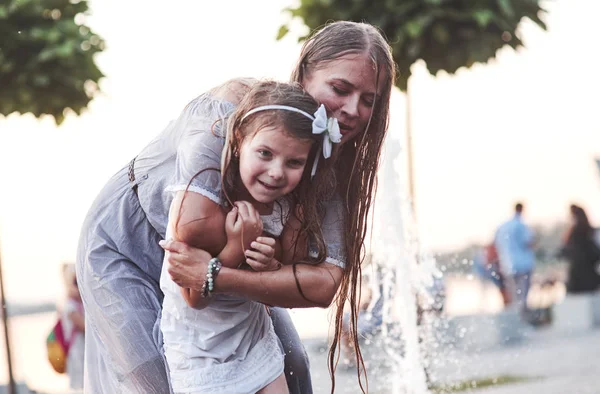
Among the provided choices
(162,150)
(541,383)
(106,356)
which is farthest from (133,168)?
(541,383)

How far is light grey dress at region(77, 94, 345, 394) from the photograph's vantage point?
9.05 ft

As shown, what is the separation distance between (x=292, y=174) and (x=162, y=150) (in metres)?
0.57

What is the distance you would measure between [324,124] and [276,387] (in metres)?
0.67

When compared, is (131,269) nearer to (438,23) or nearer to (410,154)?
(438,23)

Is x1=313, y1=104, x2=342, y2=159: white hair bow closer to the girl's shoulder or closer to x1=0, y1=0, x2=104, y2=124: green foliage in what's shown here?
Result: the girl's shoulder

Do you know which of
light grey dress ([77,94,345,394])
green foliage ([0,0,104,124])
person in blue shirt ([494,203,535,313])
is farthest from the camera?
person in blue shirt ([494,203,535,313])

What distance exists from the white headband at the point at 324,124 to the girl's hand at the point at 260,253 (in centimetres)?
26

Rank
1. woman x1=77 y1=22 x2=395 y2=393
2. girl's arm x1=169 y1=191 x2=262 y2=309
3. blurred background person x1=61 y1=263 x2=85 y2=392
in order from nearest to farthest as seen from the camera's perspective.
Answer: girl's arm x1=169 y1=191 x2=262 y2=309
woman x1=77 y1=22 x2=395 y2=393
blurred background person x1=61 y1=263 x2=85 y2=392

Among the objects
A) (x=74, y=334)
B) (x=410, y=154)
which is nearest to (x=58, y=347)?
(x=74, y=334)

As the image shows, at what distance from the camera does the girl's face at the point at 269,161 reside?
2348 mm

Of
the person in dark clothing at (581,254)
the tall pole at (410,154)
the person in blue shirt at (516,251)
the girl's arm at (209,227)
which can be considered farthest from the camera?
the person in dark clothing at (581,254)

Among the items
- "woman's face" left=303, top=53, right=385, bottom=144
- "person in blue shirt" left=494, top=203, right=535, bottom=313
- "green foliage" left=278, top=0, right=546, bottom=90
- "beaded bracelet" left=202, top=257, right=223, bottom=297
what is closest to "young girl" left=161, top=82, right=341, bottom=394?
"beaded bracelet" left=202, top=257, right=223, bottom=297

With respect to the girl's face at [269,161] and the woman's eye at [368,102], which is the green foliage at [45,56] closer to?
the woman's eye at [368,102]

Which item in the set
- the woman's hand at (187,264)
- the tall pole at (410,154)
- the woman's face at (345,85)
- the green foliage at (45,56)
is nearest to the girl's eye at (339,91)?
the woman's face at (345,85)
